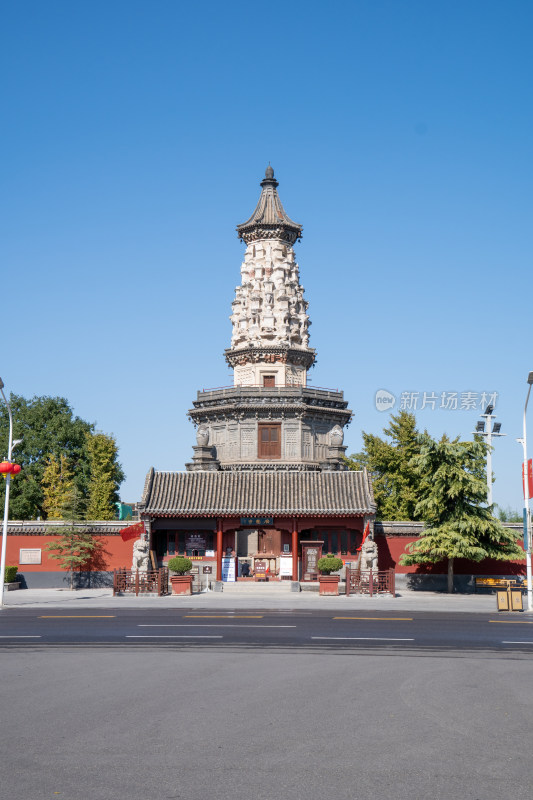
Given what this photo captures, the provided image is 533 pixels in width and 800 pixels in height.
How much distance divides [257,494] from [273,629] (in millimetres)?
20875

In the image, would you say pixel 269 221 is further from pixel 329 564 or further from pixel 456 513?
pixel 329 564

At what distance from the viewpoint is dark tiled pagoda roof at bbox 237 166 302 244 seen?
62.2 metres

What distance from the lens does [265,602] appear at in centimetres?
3272

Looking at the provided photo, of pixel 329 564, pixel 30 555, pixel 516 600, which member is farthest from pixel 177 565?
pixel 516 600

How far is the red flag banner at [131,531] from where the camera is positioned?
42.4 m

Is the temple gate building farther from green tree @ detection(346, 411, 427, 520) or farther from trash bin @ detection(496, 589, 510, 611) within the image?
trash bin @ detection(496, 589, 510, 611)

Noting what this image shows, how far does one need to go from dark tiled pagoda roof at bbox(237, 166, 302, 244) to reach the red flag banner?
29021 millimetres

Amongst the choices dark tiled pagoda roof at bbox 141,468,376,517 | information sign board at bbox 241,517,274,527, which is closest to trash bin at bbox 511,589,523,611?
dark tiled pagoda roof at bbox 141,468,376,517

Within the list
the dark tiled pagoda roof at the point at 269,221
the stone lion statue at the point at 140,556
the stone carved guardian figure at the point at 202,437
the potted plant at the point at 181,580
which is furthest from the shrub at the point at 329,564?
the dark tiled pagoda roof at the point at 269,221

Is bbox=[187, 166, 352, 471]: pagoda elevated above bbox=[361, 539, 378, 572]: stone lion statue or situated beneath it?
elevated above

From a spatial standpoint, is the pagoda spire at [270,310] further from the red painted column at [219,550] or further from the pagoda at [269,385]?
the red painted column at [219,550]

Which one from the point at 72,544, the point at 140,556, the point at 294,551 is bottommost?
the point at 140,556

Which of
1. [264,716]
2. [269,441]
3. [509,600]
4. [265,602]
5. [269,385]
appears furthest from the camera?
[269,385]

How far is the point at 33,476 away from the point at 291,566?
2853cm
